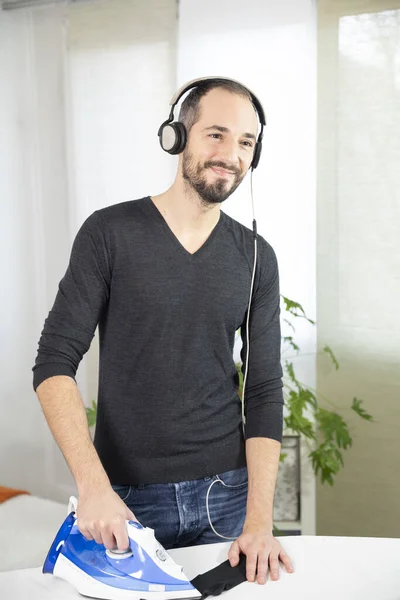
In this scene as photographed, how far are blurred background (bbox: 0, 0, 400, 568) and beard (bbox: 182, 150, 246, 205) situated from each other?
1.13m

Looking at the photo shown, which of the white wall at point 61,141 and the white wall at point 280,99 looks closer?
the white wall at point 280,99

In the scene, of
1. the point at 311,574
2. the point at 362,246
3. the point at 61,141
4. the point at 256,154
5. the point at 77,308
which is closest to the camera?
the point at 311,574

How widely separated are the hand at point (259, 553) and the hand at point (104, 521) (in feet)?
0.82

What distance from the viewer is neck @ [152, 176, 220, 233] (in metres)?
1.67

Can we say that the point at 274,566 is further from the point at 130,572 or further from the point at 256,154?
the point at 256,154

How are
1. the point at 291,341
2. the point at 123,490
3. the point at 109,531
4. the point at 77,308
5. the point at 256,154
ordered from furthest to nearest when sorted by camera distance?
the point at 291,341 < the point at 256,154 < the point at 123,490 < the point at 77,308 < the point at 109,531

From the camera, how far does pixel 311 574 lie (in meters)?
1.36

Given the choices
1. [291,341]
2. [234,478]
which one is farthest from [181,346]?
[291,341]

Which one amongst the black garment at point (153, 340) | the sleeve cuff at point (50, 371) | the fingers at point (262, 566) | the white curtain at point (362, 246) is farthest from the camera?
the white curtain at point (362, 246)

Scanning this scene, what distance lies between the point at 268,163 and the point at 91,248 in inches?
53.5

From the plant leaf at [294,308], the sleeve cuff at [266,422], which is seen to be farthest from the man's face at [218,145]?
the plant leaf at [294,308]

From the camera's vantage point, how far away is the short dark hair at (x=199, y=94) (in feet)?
5.43

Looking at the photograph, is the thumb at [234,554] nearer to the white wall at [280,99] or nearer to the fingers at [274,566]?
the fingers at [274,566]

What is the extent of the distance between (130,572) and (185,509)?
1.12 ft
